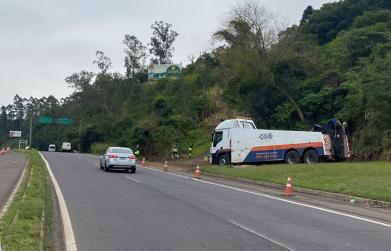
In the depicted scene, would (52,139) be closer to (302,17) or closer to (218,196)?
(302,17)

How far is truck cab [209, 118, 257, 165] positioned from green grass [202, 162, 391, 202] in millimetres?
4768

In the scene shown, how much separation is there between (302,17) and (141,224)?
100m

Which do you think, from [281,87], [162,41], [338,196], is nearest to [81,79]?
[162,41]

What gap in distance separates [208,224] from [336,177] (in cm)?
1244

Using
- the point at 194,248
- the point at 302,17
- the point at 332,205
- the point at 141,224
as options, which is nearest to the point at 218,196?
the point at 332,205

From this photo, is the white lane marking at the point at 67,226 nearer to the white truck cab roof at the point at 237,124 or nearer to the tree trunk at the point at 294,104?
the white truck cab roof at the point at 237,124

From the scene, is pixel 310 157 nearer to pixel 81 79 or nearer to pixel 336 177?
pixel 336 177

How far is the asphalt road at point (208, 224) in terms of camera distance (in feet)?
29.9

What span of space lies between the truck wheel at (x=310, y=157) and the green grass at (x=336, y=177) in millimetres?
4688

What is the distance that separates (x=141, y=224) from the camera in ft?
36.4

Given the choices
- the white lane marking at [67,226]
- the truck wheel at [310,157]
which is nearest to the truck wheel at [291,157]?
the truck wheel at [310,157]

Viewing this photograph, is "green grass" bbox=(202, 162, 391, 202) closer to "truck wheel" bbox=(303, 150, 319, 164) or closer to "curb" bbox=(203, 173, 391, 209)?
"curb" bbox=(203, 173, 391, 209)

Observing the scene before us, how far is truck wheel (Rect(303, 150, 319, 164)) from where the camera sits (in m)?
31.9

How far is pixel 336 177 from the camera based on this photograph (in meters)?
22.4
